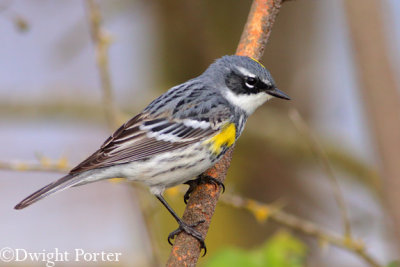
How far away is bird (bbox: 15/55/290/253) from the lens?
3.54m

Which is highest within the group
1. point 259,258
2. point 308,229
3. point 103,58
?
point 103,58

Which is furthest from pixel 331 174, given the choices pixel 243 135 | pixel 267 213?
pixel 243 135

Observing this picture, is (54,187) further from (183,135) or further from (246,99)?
(246,99)

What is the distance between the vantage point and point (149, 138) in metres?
3.75

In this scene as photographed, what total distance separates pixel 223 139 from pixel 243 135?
98.2 inches

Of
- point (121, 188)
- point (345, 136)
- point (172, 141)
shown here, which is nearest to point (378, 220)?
point (345, 136)

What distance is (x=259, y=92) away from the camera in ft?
12.8

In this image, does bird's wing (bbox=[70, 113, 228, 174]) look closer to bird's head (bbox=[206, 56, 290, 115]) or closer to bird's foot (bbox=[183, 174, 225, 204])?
bird's foot (bbox=[183, 174, 225, 204])

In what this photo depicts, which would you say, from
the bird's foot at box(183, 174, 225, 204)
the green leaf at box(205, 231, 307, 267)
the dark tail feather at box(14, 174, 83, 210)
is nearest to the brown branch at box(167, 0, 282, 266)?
the bird's foot at box(183, 174, 225, 204)

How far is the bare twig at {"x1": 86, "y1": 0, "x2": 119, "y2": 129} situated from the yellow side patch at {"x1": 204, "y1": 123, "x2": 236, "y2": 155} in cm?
114

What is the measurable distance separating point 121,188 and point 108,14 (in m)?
2.76

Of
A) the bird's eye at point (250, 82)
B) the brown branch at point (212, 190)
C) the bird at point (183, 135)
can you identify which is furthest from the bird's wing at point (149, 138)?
the bird's eye at point (250, 82)

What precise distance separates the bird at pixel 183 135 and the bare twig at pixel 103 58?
0.69 meters

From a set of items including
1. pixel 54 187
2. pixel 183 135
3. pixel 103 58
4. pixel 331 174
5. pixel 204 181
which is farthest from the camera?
pixel 103 58
